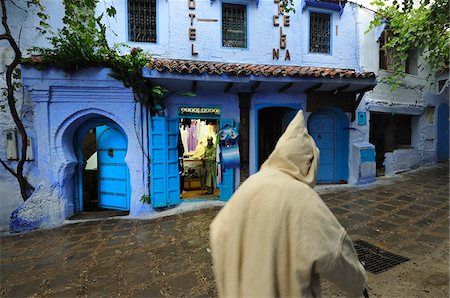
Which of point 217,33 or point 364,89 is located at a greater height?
point 217,33

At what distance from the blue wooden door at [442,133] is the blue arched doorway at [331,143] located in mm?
6711

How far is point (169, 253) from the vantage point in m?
4.17

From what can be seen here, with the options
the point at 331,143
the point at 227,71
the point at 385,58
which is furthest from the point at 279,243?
the point at 385,58

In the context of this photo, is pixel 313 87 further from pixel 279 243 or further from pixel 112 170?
pixel 279 243

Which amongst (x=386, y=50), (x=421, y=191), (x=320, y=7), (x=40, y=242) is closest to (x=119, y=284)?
(x=40, y=242)

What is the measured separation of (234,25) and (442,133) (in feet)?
38.7

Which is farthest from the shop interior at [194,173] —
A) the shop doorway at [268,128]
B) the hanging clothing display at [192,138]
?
the hanging clothing display at [192,138]

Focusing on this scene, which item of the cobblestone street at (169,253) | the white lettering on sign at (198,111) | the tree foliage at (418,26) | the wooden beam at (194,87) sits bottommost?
the cobblestone street at (169,253)

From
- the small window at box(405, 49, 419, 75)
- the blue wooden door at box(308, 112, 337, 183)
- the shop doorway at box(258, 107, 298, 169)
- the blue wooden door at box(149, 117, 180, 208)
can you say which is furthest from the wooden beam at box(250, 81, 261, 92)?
the small window at box(405, 49, 419, 75)

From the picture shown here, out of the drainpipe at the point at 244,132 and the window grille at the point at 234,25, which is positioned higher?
the window grille at the point at 234,25

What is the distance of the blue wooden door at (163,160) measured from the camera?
248 inches

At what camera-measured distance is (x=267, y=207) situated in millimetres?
1216

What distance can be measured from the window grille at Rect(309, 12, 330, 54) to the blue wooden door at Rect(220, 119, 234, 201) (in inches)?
157

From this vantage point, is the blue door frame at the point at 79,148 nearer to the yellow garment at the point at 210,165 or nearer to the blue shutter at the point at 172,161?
the blue shutter at the point at 172,161
